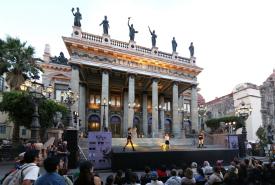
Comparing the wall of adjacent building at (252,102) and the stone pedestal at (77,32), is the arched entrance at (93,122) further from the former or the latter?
the wall of adjacent building at (252,102)

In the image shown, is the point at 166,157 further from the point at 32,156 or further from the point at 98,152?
the point at 32,156

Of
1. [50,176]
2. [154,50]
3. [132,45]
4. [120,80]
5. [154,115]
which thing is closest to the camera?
[50,176]

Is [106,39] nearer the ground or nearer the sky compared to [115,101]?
nearer the sky

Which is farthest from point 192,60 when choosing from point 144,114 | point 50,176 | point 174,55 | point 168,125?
point 50,176

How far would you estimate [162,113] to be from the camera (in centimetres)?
4212

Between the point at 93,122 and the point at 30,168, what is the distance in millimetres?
34790

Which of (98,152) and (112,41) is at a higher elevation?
(112,41)

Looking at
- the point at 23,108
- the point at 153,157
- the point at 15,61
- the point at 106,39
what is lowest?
the point at 153,157

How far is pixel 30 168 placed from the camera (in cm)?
396

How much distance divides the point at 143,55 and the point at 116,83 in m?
6.70

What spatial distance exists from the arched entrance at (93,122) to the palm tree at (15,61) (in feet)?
40.5

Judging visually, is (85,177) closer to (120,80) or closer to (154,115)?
(154,115)

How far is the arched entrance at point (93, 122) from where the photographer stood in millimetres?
38062

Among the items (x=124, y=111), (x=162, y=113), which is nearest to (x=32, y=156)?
(x=124, y=111)
